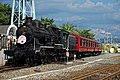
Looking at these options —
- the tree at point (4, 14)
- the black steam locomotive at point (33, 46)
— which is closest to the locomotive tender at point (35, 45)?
the black steam locomotive at point (33, 46)

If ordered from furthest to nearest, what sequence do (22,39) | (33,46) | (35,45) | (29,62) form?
(29,62) < (22,39) < (35,45) < (33,46)

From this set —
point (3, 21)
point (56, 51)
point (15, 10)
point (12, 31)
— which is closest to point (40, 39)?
point (56, 51)

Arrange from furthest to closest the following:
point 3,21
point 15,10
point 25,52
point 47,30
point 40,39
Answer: point 3,21, point 15,10, point 47,30, point 40,39, point 25,52

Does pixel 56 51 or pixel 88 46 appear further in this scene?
pixel 88 46

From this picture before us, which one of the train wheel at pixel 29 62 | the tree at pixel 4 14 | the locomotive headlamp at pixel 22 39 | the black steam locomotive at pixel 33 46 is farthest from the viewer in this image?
the tree at pixel 4 14

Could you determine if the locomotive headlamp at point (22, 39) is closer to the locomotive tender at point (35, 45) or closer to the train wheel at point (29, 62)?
the locomotive tender at point (35, 45)

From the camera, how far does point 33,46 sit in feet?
73.8

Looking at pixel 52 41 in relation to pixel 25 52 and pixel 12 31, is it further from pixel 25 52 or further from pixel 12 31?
pixel 12 31

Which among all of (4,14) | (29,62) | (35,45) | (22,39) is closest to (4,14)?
(4,14)

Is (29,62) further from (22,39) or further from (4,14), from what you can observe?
(4,14)

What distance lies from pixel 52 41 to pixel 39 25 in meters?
2.50

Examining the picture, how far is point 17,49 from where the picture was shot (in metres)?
22.5

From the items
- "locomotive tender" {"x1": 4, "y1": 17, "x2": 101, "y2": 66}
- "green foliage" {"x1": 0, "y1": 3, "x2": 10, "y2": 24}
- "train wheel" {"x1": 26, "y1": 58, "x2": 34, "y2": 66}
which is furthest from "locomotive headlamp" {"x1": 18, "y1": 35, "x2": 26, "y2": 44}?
"green foliage" {"x1": 0, "y1": 3, "x2": 10, "y2": 24}

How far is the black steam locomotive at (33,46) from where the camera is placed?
2220 centimetres
